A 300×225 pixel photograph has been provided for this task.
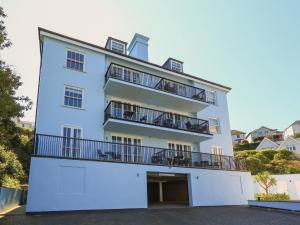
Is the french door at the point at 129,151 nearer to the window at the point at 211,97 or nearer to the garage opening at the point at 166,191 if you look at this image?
the garage opening at the point at 166,191

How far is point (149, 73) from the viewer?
67.0ft

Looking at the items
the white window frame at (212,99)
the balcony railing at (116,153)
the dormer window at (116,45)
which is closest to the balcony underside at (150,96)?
the white window frame at (212,99)

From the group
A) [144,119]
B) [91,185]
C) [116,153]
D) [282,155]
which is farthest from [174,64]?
[282,155]

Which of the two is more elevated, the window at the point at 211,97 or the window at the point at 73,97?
the window at the point at 211,97

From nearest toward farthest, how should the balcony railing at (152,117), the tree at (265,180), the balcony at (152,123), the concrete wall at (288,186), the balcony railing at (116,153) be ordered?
the balcony railing at (116,153) < the balcony at (152,123) < the balcony railing at (152,117) < the tree at (265,180) < the concrete wall at (288,186)

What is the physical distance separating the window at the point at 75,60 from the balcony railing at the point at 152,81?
80.4 inches

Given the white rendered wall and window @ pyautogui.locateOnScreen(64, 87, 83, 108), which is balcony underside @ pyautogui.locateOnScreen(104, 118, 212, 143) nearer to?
the white rendered wall

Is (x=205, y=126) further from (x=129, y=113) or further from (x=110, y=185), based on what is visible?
(x=110, y=185)

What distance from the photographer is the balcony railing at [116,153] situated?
13852mm

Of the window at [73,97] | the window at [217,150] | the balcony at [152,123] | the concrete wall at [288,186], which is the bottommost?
the concrete wall at [288,186]

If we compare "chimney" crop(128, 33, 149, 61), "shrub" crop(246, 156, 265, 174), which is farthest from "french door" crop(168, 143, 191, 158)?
"shrub" crop(246, 156, 265, 174)

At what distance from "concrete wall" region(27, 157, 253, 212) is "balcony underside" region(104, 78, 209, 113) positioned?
5889 millimetres

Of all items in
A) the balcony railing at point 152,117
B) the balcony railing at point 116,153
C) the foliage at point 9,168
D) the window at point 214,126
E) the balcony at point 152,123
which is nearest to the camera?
the balcony railing at point 116,153

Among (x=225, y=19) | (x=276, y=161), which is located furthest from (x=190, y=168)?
(x=276, y=161)
